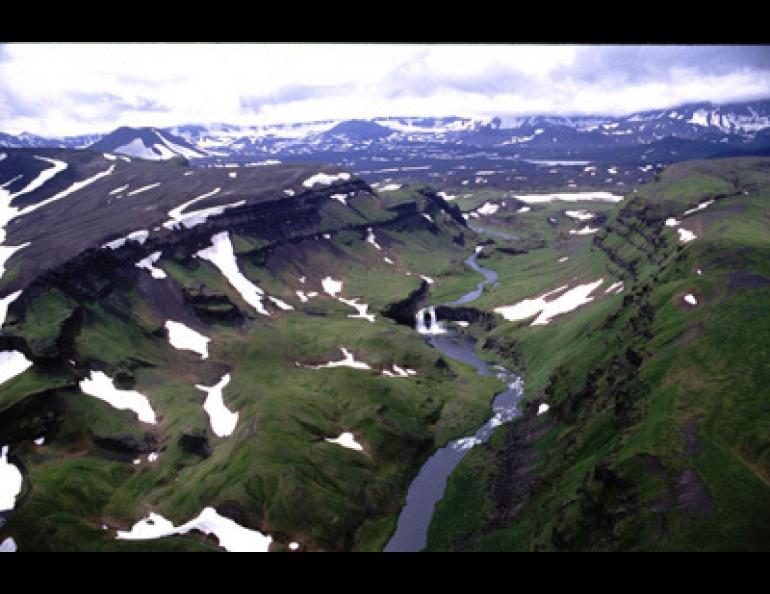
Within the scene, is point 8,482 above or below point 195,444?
above

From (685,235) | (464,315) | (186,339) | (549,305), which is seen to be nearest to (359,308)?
(464,315)

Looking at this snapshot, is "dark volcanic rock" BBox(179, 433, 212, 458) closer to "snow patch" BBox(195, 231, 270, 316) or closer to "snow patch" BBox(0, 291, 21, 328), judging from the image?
"snow patch" BBox(0, 291, 21, 328)

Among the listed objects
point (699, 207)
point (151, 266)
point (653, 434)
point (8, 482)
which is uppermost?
point (151, 266)

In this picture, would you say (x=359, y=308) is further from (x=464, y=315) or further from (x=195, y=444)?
(x=195, y=444)

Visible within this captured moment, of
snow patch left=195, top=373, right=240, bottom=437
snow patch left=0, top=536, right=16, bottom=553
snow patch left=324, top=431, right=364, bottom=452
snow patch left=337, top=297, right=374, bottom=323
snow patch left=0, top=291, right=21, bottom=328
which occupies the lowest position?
snow patch left=337, top=297, right=374, bottom=323

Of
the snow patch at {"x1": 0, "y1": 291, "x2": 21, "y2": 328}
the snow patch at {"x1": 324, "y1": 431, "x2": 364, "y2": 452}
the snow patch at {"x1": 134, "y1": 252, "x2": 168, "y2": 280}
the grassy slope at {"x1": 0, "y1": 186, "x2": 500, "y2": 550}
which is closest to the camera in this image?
the grassy slope at {"x1": 0, "y1": 186, "x2": 500, "y2": 550}

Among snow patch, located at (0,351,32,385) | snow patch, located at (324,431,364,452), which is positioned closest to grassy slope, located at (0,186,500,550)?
snow patch, located at (324,431,364,452)

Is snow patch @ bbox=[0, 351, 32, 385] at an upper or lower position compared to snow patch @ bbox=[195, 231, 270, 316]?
upper

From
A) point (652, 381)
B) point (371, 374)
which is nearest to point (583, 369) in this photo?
point (652, 381)

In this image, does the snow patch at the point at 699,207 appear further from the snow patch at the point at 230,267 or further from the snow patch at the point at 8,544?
the snow patch at the point at 8,544
